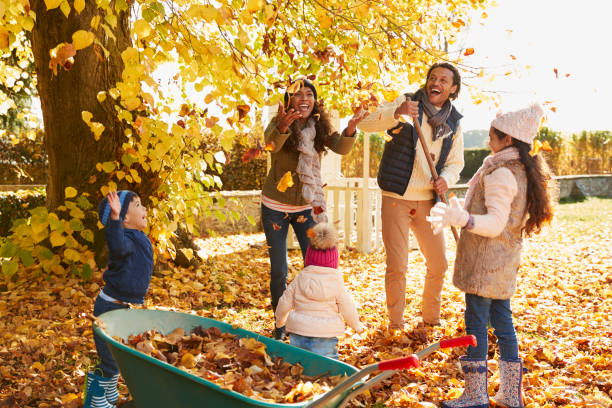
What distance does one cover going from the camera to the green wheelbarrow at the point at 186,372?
1.70 meters

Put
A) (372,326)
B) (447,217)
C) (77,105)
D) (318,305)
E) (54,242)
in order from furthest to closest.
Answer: (77,105) < (54,242) < (372,326) < (318,305) < (447,217)

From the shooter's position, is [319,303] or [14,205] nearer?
[319,303]

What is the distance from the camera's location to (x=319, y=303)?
2912mm

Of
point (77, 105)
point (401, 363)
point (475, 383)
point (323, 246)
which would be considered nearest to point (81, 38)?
point (323, 246)

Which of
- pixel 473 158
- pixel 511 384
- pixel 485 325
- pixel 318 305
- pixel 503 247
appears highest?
pixel 473 158

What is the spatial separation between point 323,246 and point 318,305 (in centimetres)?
33

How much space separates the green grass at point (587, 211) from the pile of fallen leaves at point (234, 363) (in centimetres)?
1158

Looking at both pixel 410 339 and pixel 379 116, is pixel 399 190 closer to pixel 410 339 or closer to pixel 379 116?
pixel 379 116

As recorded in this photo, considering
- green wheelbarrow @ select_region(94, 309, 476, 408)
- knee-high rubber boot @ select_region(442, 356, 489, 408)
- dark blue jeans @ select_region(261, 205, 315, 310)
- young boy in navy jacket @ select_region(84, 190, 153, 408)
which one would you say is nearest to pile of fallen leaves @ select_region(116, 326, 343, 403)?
green wheelbarrow @ select_region(94, 309, 476, 408)

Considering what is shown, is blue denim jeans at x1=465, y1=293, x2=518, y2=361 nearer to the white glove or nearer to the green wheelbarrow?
the white glove

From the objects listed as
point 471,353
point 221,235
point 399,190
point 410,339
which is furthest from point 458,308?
point 221,235

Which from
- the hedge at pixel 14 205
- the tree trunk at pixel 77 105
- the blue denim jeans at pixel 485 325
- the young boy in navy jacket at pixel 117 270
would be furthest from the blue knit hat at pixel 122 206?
the hedge at pixel 14 205

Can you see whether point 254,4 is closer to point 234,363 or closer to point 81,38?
point 81,38

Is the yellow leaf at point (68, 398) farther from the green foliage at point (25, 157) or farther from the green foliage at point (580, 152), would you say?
the green foliage at point (580, 152)
